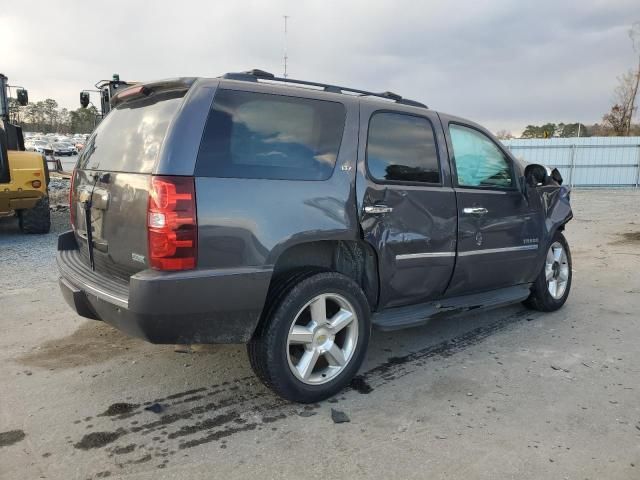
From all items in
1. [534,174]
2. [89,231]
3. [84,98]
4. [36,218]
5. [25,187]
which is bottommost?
[36,218]

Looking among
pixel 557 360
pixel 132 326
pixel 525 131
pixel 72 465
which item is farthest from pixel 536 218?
pixel 525 131

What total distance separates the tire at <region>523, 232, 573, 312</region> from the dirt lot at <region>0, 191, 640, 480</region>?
0.29m

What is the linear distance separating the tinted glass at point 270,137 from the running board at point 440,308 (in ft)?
3.69

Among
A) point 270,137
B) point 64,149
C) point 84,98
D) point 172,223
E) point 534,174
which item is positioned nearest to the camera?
point 172,223

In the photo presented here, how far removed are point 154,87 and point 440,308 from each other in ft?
8.38

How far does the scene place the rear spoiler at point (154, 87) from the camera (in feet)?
9.61

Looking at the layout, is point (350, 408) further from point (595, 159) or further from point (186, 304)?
point (595, 159)

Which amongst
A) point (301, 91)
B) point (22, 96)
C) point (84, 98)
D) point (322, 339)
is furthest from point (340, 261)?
point (84, 98)

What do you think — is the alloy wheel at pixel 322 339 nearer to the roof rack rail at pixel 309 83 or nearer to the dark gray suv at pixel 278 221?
the dark gray suv at pixel 278 221

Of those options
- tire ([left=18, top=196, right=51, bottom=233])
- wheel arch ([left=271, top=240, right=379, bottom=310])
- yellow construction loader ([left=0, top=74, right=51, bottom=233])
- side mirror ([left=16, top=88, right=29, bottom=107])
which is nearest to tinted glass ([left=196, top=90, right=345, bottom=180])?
wheel arch ([left=271, top=240, right=379, bottom=310])

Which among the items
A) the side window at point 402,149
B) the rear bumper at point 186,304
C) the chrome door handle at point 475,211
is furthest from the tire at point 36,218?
the chrome door handle at point 475,211

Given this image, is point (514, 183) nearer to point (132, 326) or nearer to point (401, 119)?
point (401, 119)

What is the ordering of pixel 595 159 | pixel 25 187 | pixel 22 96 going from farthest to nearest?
pixel 595 159 → pixel 22 96 → pixel 25 187

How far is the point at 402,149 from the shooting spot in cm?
369
